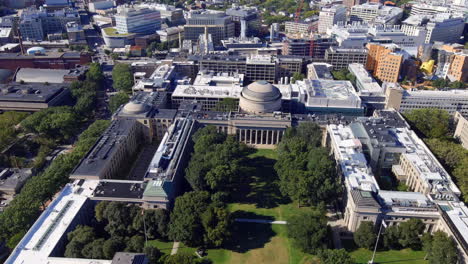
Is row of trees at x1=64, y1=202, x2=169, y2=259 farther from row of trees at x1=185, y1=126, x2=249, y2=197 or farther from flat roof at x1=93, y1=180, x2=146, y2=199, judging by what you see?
row of trees at x1=185, y1=126, x2=249, y2=197

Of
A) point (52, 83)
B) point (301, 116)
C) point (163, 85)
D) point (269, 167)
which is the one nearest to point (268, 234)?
point (269, 167)

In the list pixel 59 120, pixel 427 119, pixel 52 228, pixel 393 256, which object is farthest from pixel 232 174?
pixel 427 119

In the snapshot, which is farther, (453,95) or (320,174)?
(453,95)

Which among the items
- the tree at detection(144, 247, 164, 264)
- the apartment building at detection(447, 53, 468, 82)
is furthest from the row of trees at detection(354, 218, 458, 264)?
the apartment building at detection(447, 53, 468, 82)

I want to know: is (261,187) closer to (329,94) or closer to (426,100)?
(329,94)

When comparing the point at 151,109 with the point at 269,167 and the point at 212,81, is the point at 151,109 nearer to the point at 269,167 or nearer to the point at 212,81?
the point at 212,81

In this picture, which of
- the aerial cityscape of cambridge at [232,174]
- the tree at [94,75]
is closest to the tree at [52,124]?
the aerial cityscape of cambridge at [232,174]
